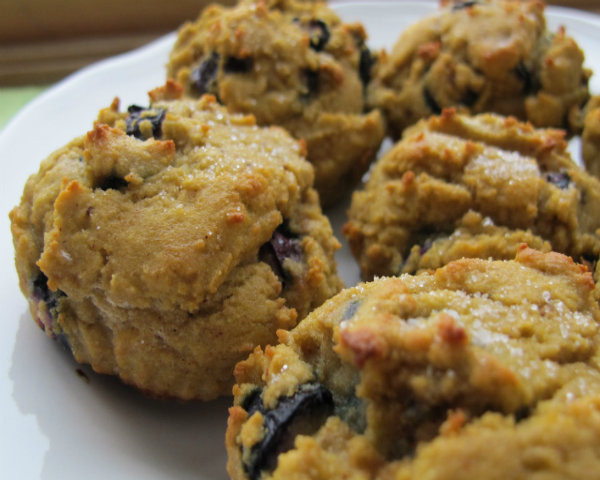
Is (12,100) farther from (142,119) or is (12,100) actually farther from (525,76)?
(525,76)

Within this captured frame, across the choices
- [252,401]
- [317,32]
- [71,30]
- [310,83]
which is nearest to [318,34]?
[317,32]

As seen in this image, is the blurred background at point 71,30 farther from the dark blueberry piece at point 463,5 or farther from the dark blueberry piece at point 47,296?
the dark blueberry piece at point 47,296

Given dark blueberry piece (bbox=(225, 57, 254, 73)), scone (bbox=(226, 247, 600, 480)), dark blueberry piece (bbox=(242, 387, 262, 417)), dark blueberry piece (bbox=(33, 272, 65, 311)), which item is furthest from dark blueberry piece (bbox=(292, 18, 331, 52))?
dark blueberry piece (bbox=(242, 387, 262, 417))

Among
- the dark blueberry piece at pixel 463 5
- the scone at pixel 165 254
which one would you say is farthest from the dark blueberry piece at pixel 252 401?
the dark blueberry piece at pixel 463 5

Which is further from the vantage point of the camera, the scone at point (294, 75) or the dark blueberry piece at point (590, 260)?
the scone at point (294, 75)

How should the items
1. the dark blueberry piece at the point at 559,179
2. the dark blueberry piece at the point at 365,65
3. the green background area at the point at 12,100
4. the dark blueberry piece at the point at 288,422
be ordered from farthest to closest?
1. the green background area at the point at 12,100
2. the dark blueberry piece at the point at 365,65
3. the dark blueberry piece at the point at 559,179
4. the dark blueberry piece at the point at 288,422

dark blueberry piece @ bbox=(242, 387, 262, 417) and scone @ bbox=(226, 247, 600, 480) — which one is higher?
scone @ bbox=(226, 247, 600, 480)

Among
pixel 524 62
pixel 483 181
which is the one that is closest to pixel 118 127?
pixel 483 181

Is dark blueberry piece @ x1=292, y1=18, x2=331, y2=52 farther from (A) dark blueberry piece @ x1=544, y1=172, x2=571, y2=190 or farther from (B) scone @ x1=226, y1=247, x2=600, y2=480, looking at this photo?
(B) scone @ x1=226, y1=247, x2=600, y2=480
